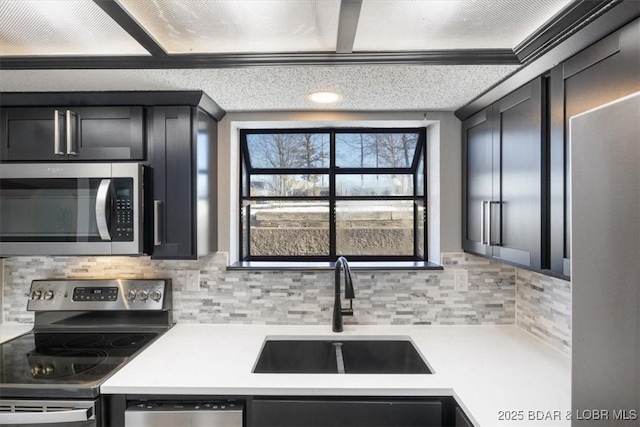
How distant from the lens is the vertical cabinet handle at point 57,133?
1.59m

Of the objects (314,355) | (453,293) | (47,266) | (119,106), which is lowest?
(314,355)

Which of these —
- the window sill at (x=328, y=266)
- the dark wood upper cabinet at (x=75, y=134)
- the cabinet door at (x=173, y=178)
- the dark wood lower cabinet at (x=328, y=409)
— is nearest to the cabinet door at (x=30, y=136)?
the dark wood upper cabinet at (x=75, y=134)

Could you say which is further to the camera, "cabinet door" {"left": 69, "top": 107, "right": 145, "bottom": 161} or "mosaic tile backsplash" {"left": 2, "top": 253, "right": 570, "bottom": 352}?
"mosaic tile backsplash" {"left": 2, "top": 253, "right": 570, "bottom": 352}

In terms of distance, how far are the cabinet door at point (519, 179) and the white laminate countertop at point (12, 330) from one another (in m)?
2.46

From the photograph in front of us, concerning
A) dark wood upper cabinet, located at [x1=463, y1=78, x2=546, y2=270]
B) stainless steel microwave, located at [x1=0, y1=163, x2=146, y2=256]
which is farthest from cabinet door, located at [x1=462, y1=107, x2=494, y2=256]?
stainless steel microwave, located at [x1=0, y1=163, x2=146, y2=256]

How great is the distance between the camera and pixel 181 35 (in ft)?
4.09

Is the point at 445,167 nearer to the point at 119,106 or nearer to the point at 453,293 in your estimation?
the point at 453,293

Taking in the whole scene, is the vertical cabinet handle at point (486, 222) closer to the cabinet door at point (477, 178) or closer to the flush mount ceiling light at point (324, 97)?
the cabinet door at point (477, 178)

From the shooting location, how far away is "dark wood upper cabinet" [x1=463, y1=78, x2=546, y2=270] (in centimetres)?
129

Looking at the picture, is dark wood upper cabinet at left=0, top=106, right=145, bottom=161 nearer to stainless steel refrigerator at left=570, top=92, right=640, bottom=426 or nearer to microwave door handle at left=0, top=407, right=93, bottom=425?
microwave door handle at left=0, top=407, right=93, bottom=425

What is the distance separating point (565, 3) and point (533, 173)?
1.80ft

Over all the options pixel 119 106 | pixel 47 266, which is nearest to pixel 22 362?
pixel 47 266

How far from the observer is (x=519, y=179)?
1.40 meters

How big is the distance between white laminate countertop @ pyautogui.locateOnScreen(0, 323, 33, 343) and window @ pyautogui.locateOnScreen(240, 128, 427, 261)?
4.13ft
